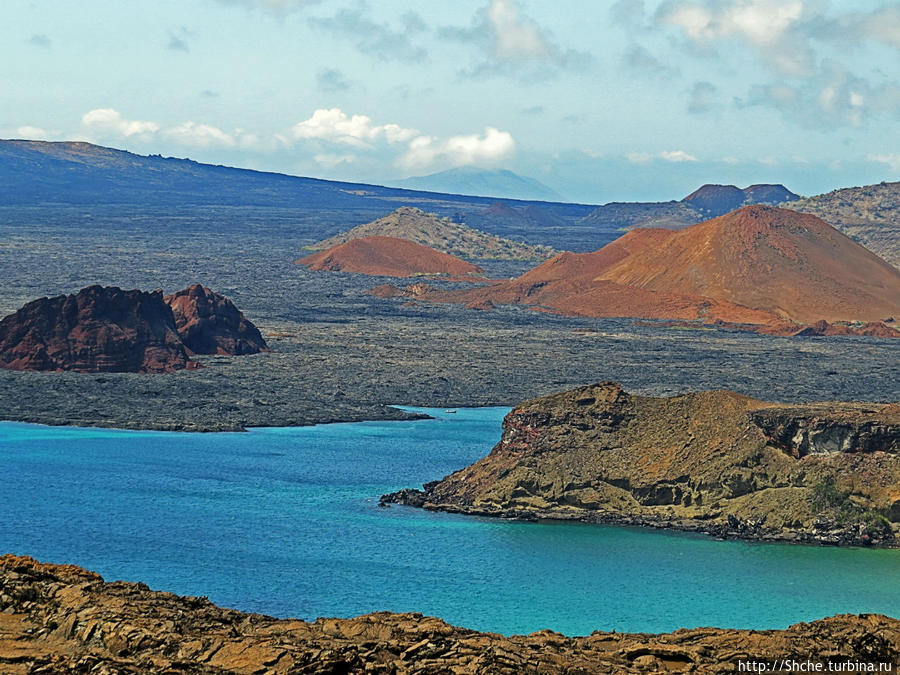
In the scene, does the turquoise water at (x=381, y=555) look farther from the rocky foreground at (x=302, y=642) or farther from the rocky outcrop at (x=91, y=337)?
the rocky outcrop at (x=91, y=337)

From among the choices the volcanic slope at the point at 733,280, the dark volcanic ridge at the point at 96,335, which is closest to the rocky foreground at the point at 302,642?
the dark volcanic ridge at the point at 96,335

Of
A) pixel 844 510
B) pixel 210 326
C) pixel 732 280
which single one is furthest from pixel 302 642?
pixel 732 280

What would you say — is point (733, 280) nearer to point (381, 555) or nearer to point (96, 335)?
point (96, 335)

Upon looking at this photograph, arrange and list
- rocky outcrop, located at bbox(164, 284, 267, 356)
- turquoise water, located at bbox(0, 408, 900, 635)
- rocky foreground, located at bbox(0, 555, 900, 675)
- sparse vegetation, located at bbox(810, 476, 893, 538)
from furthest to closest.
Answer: rocky outcrop, located at bbox(164, 284, 267, 356) → sparse vegetation, located at bbox(810, 476, 893, 538) → turquoise water, located at bbox(0, 408, 900, 635) → rocky foreground, located at bbox(0, 555, 900, 675)

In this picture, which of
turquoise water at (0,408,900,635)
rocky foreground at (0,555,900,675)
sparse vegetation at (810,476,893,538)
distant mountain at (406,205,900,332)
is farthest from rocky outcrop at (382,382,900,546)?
distant mountain at (406,205,900,332)

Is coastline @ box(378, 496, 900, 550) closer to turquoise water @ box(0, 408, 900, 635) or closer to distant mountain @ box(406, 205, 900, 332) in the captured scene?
turquoise water @ box(0, 408, 900, 635)

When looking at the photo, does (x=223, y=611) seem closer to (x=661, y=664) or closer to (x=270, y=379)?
(x=661, y=664)
